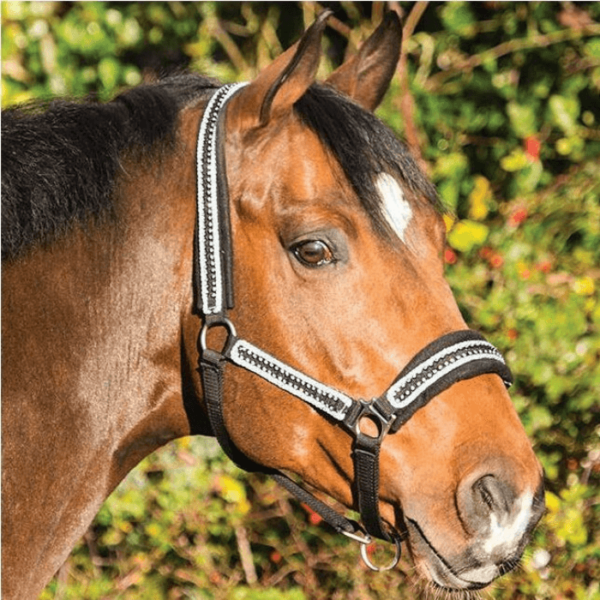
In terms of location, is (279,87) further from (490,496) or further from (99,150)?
(490,496)

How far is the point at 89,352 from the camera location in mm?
2131

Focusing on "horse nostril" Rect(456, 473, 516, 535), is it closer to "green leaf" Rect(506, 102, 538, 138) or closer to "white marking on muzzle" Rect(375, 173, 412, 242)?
"white marking on muzzle" Rect(375, 173, 412, 242)

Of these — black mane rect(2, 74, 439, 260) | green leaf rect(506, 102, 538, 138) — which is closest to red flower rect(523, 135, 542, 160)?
green leaf rect(506, 102, 538, 138)

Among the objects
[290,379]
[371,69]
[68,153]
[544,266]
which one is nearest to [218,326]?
[290,379]

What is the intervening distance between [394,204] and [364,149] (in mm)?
146

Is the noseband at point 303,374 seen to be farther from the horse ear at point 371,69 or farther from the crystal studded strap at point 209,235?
the horse ear at point 371,69

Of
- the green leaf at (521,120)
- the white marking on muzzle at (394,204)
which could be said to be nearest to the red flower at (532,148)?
the green leaf at (521,120)

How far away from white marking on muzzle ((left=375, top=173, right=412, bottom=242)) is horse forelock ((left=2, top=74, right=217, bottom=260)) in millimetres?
515

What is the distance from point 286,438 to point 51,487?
54 cm

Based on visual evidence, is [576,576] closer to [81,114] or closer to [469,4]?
[81,114]

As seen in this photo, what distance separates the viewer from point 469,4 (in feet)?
17.6

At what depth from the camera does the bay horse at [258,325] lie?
6.71 feet

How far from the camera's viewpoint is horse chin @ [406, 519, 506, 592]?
2.06 meters

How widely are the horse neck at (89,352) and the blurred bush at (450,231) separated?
0.72 meters
